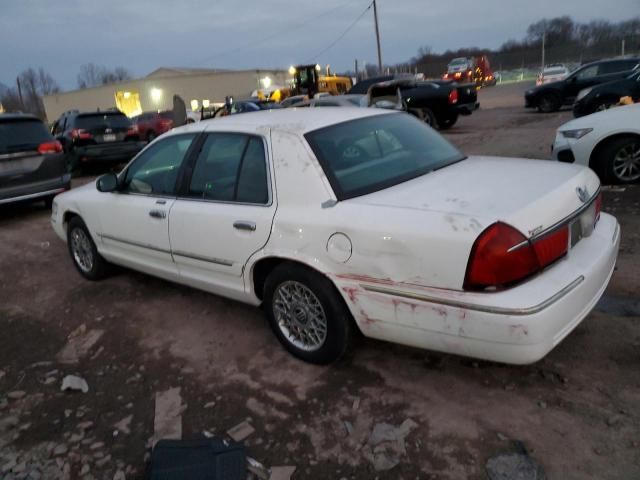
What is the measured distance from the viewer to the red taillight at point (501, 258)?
2.29 meters

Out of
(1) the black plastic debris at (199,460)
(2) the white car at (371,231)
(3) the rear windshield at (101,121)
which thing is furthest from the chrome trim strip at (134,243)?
(3) the rear windshield at (101,121)

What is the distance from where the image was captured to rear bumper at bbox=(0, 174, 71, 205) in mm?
7691

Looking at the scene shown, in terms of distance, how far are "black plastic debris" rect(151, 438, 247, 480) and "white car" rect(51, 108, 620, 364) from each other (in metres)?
0.85

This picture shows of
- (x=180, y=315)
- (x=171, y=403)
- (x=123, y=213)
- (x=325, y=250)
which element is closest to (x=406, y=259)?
(x=325, y=250)

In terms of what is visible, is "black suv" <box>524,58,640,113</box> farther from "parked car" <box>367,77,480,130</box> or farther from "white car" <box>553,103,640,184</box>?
"white car" <box>553,103,640,184</box>

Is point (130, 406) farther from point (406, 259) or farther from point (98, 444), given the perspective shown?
point (406, 259)

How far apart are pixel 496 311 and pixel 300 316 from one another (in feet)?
4.16

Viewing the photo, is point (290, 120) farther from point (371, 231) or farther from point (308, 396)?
point (308, 396)

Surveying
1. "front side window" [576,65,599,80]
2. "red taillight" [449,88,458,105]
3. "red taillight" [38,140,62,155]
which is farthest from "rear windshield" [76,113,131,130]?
"front side window" [576,65,599,80]

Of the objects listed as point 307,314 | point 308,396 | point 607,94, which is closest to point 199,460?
point 308,396

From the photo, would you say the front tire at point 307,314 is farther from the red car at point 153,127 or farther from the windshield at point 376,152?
the red car at point 153,127

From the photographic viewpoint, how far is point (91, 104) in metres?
65.1

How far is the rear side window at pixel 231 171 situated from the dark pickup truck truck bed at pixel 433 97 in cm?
1202

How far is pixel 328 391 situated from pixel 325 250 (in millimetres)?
835
